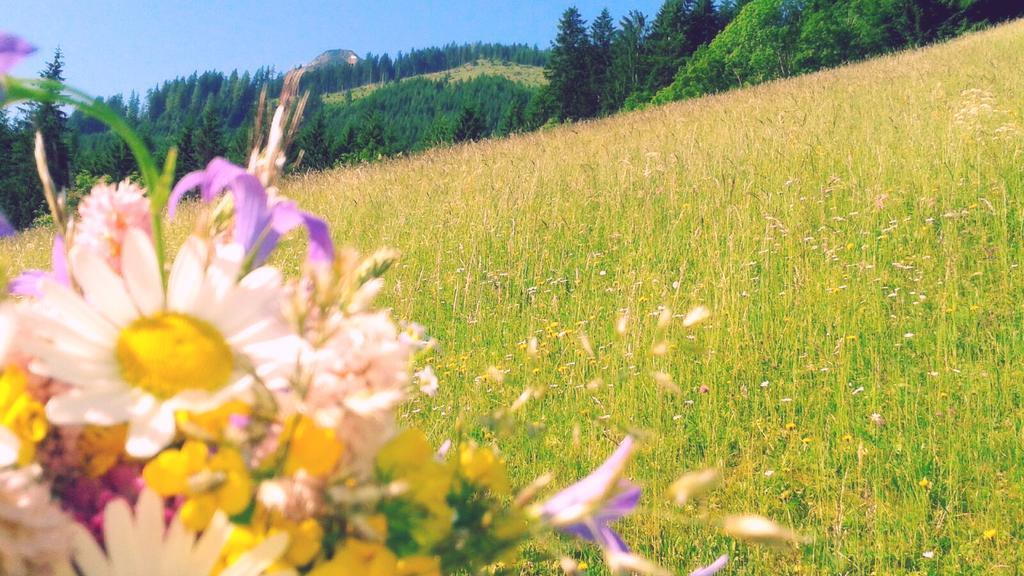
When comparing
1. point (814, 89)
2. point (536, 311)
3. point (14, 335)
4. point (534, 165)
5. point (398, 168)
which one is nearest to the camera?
point (14, 335)

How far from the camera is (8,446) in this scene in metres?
0.37

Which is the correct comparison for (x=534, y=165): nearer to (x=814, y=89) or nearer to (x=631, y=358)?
(x=631, y=358)

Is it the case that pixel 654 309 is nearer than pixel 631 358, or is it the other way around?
pixel 631 358

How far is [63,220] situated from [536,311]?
10.2ft

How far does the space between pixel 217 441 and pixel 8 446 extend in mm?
102

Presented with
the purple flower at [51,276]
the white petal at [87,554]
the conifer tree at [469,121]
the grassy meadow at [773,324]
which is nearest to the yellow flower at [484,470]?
the white petal at [87,554]

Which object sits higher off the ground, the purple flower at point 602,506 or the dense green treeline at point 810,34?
the dense green treeline at point 810,34

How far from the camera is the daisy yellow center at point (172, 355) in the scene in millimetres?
424

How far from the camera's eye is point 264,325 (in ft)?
1.47

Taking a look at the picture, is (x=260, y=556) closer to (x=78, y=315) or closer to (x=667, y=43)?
(x=78, y=315)

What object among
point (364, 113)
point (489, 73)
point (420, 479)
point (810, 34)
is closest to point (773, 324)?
point (420, 479)

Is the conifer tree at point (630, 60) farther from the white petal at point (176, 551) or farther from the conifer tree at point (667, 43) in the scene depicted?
the white petal at point (176, 551)

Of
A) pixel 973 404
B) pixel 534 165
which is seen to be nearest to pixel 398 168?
pixel 534 165

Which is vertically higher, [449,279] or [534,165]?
[534,165]
